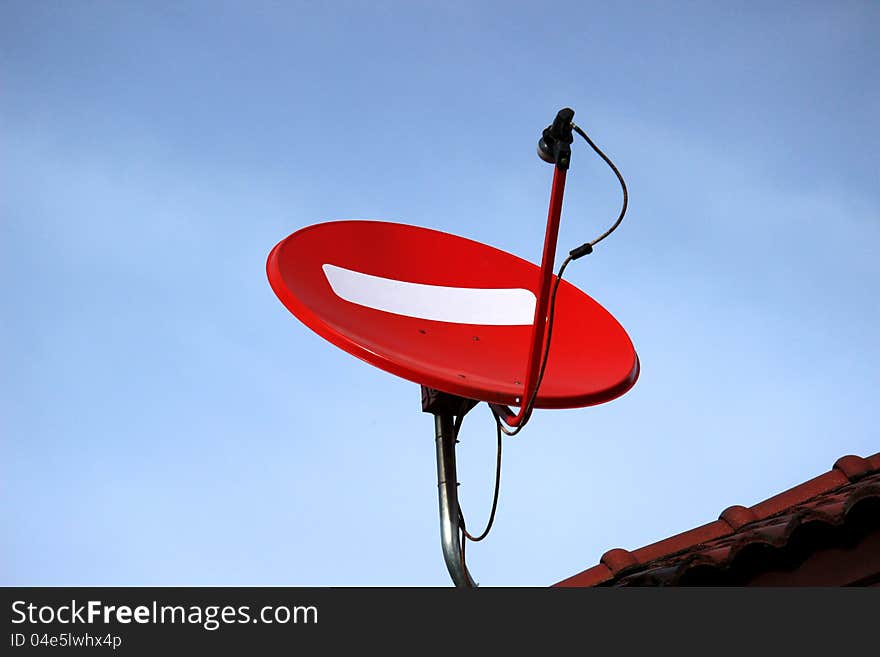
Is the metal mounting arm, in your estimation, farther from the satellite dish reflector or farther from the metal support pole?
the satellite dish reflector

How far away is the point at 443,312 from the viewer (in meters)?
3.40

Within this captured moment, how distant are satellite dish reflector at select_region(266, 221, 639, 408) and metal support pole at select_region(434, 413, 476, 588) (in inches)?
8.5

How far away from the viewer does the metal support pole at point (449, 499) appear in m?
2.79

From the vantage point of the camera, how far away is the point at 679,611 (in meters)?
1.76

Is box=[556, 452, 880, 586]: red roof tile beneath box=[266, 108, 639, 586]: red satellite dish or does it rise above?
beneath

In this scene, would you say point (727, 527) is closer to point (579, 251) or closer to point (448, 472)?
point (448, 472)

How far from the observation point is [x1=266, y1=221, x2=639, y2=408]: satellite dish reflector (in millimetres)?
2719

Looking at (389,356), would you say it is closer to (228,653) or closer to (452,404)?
(452,404)

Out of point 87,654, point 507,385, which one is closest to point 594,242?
point 507,385

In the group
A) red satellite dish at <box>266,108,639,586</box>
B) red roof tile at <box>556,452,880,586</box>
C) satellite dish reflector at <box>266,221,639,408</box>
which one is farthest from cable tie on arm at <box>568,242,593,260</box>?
red roof tile at <box>556,452,880,586</box>

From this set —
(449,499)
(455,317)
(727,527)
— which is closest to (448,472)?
(449,499)

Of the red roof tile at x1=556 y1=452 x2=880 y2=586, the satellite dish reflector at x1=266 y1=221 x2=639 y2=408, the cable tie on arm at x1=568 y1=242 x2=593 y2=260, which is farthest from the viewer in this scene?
the red roof tile at x1=556 y1=452 x2=880 y2=586

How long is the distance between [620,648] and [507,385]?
111 centimetres

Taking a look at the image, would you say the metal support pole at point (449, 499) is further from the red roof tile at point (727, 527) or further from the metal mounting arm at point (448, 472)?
the red roof tile at point (727, 527)
